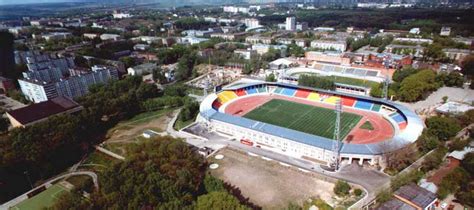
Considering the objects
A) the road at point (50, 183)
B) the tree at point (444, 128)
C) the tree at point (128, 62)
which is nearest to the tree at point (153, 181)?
the road at point (50, 183)

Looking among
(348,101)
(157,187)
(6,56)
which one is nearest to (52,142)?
(157,187)

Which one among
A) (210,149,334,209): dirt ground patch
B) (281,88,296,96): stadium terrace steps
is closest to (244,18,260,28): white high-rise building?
(281,88,296,96): stadium terrace steps

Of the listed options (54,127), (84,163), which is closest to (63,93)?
(54,127)

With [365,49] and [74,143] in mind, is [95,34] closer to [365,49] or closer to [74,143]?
[74,143]

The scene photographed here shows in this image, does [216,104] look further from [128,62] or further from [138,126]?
[128,62]

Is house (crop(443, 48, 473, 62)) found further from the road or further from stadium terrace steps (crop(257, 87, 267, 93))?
the road

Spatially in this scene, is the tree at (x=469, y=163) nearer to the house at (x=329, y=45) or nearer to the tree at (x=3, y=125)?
the tree at (x=3, y=125)
